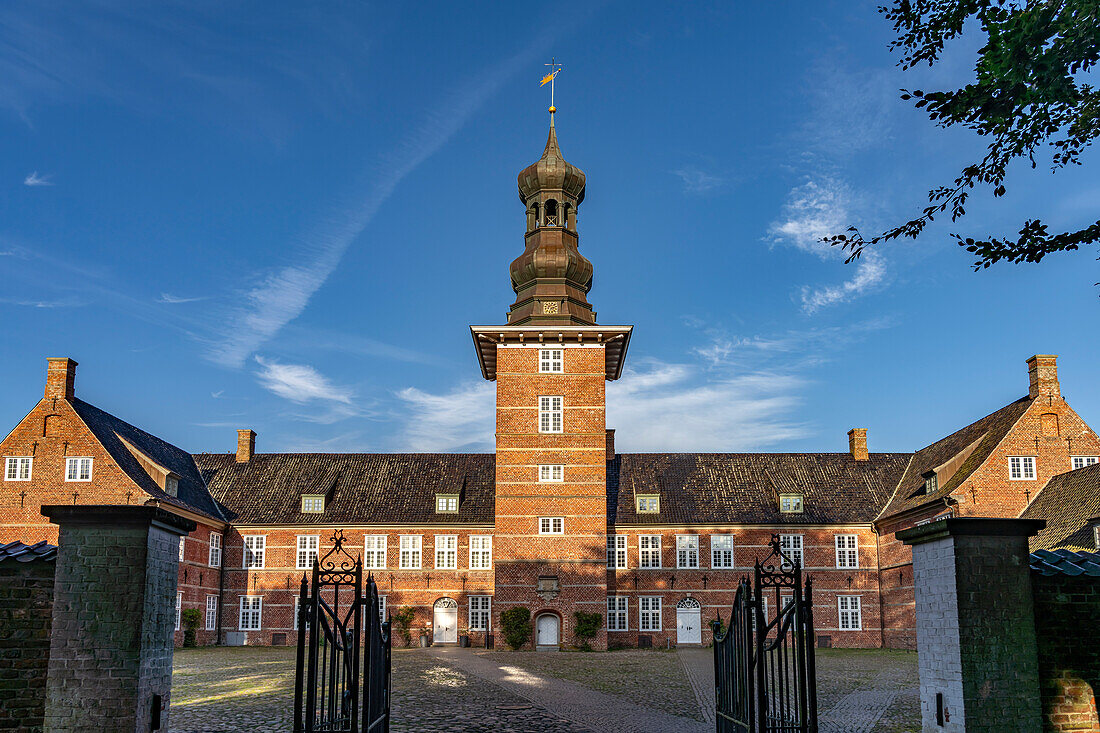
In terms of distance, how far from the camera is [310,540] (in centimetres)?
4406

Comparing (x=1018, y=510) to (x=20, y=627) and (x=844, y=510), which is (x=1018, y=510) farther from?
(x=20, y=627)

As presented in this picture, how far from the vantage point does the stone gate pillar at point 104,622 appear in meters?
8.02

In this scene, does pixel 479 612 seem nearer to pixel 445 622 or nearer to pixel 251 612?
pixel 445 622

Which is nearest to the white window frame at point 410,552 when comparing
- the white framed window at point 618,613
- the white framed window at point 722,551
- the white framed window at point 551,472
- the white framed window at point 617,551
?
the white framed window at point 551,472

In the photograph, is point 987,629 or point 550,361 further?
point 550,361

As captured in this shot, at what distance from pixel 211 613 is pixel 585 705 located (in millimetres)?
27962

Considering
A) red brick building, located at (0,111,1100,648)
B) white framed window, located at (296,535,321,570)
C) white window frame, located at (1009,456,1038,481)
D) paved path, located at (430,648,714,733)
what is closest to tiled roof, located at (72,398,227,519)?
red brick building, located at (0,111,1100,648)

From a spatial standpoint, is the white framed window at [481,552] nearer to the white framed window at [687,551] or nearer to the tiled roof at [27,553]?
the white framed window at [687,551]

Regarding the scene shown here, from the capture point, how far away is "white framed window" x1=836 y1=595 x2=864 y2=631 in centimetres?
4291

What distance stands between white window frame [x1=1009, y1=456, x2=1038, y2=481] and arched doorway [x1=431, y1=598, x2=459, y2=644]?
23.9 meters

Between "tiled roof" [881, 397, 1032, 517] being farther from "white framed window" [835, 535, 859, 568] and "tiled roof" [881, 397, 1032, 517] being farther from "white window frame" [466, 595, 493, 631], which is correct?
"white window frame" [466, 595, 493, 631]

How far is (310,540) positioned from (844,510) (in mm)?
24699

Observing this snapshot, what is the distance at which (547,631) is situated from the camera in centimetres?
3844

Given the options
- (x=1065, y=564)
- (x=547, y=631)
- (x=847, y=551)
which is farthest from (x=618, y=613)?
(x=1065, y=564)
